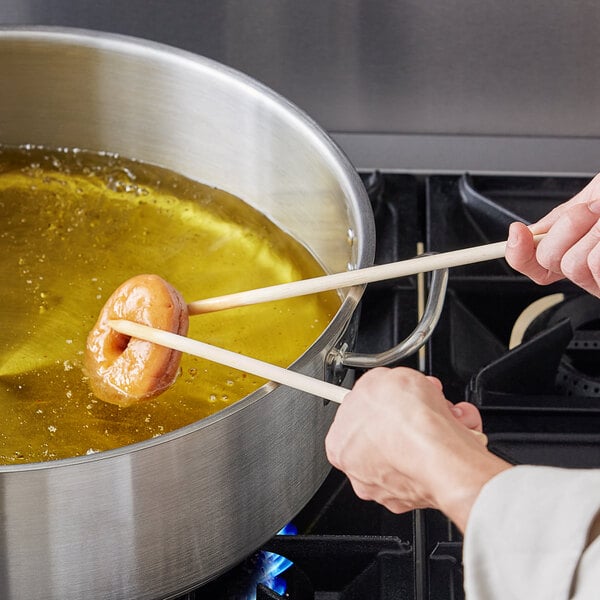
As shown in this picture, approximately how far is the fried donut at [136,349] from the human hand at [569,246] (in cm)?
33

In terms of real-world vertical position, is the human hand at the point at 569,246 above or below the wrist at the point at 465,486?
above

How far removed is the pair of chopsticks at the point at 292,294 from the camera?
30.8 inches

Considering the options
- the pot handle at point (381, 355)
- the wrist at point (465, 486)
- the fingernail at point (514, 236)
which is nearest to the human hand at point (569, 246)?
the fingernail at point (514, 236)

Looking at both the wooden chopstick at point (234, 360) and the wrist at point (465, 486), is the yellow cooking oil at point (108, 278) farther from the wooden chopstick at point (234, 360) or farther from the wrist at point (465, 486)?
the wrist at point (465, 486)

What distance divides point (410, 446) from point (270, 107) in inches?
23.1

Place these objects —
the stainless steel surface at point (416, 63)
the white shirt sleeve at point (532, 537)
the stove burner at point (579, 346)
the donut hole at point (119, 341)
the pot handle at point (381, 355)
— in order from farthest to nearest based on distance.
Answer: the stainless steel surface at point (416, 63), the stove burner at point (579, 346), the donut hole at point (119, 341), the pot handle at point (381, 355), the white shirt sleeve at point (532, 537)

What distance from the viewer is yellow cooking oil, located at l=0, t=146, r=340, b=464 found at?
100 cm

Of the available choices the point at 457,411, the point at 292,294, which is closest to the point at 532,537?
the point at 457,411

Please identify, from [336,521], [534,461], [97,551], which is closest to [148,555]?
[97,551]

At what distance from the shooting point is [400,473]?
70 centimetres

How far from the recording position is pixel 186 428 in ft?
2.50

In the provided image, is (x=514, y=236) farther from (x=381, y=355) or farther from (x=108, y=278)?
(x=108, y=278)

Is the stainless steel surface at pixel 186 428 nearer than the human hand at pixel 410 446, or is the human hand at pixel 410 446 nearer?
the human hand at pixel 410 446

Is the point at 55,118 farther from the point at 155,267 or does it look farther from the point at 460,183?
the point at 460,183
